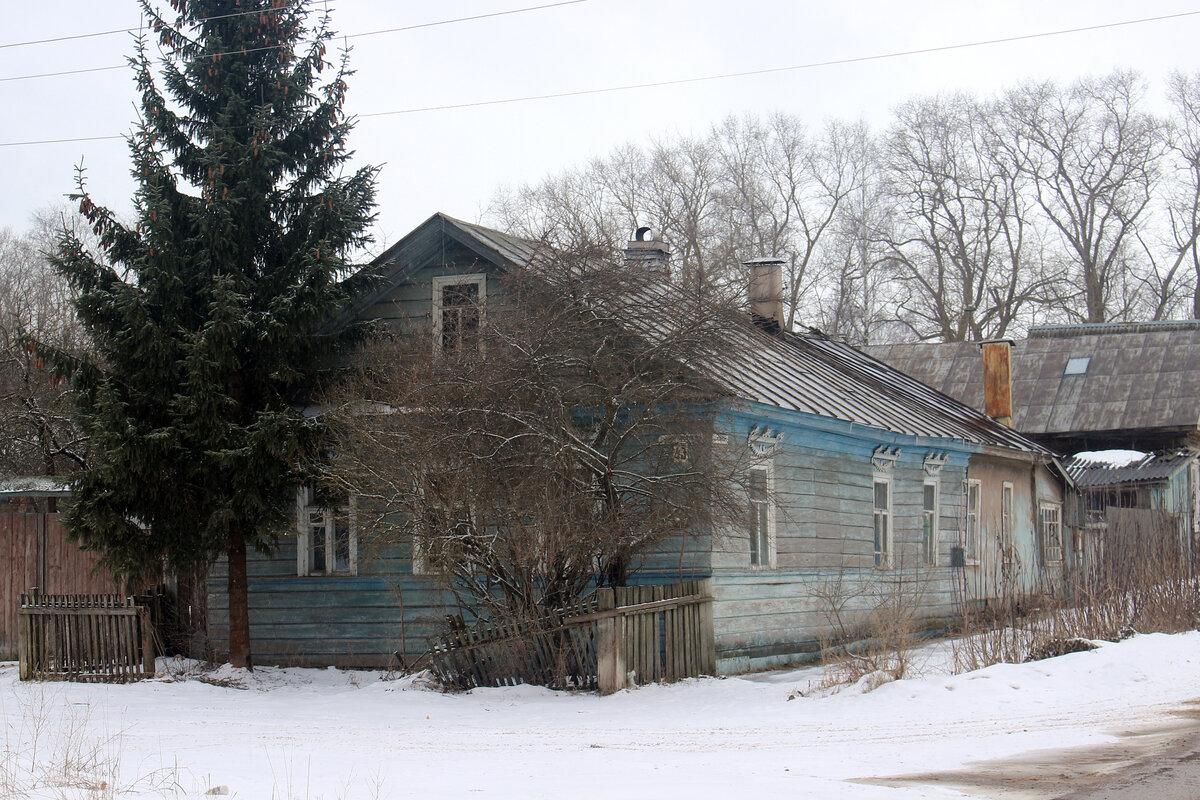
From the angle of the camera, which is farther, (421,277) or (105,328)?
(421,277)

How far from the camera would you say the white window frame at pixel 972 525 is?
1975 centimetres

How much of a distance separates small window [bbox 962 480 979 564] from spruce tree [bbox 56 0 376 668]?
1099 centimetres

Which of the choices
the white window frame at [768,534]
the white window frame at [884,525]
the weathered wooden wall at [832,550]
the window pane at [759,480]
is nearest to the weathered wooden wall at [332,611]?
the weathered wooden wall at [832,550]

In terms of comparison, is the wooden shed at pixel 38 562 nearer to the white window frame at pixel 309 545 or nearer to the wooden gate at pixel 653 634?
the white window frame at pixel 309 545

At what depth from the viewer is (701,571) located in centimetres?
1371

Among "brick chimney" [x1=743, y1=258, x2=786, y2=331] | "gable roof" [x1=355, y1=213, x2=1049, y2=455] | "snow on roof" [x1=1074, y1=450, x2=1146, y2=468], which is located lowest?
"snow on roof" [x1=1074, y1=450, x2=1146, y2=468]

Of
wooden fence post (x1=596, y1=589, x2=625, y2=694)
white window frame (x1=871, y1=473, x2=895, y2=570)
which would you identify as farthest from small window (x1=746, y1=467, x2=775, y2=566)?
wooden fence post (x1=596, y1=589, x2=625, y2=694)

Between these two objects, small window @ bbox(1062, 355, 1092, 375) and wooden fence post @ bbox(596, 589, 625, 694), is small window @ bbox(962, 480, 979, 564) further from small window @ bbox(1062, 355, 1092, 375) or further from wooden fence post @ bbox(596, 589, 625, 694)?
small window @ bbox(1062, 355, 1092, 375)

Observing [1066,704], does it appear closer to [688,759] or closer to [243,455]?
[688,759]

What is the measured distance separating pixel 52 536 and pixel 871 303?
35868mm

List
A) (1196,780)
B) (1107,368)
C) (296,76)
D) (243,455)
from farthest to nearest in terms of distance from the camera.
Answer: (1107,368), (296,76), (243,455), (1196,780)

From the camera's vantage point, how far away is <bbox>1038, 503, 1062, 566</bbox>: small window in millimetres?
23359

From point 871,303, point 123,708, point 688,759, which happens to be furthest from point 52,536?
point 871,303

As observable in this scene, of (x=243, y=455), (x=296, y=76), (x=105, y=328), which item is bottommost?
(x=243, y=455)
